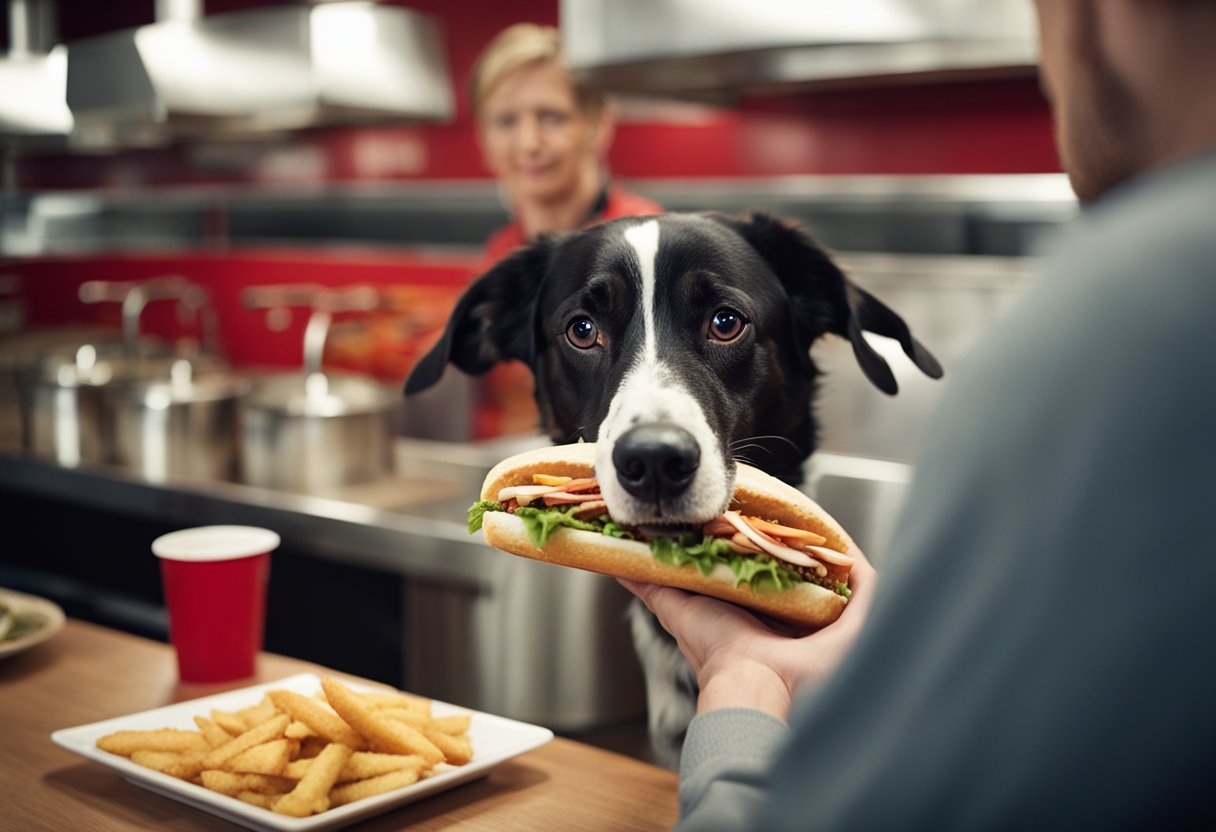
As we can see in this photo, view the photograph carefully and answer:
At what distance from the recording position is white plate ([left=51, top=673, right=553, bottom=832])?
1.10 m

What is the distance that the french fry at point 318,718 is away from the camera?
1.19 m

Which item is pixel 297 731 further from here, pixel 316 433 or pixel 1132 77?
pixel 316 433

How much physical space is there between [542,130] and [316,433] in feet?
3.58

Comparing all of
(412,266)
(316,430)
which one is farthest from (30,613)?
(412,266)

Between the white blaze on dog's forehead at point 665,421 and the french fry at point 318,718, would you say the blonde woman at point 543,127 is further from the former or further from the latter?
the french fry at point 318,718

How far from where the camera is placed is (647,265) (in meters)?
1.40

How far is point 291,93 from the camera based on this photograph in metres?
4.21

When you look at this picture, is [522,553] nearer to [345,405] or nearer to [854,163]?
[345,405]

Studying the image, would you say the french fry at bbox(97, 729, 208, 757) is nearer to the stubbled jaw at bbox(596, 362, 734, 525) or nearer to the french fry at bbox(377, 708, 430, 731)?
the french fry at bbox(377, 708, 430, 731)

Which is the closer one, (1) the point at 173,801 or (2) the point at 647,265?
(1) the point at 173,801

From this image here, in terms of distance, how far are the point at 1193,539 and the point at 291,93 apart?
413 centimetres

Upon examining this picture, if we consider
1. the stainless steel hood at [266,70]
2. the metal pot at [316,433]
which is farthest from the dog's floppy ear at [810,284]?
the stainless steel hood at [266,70]

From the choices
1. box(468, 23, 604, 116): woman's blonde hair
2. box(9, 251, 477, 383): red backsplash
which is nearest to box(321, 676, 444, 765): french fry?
box(468, 23, 604, 116): woman's blonde hair

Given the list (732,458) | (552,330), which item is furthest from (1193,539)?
(552,330)
